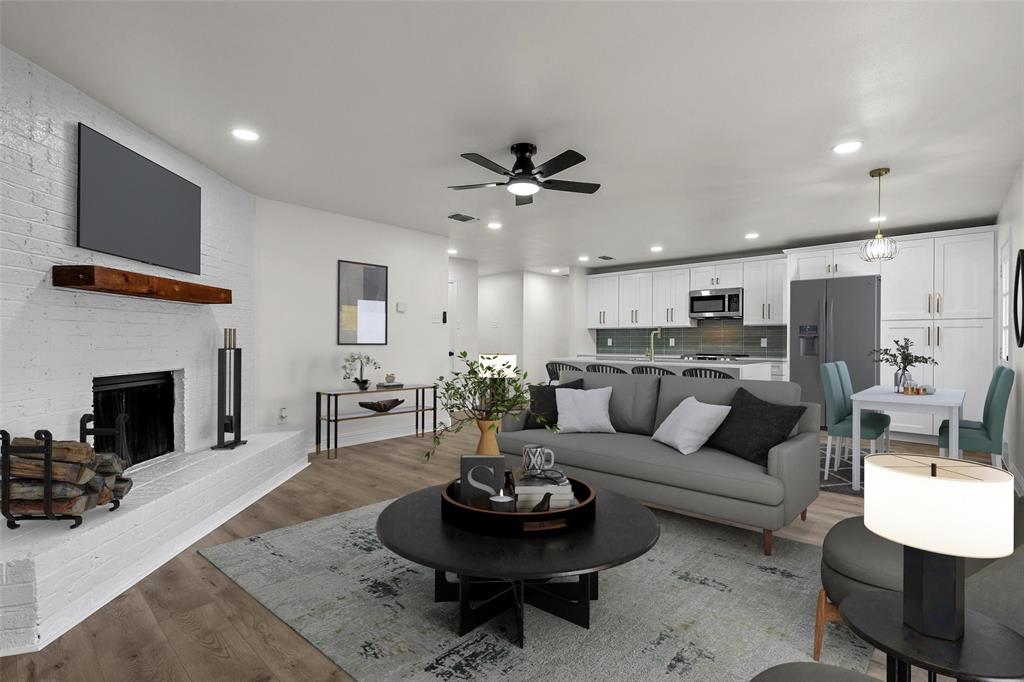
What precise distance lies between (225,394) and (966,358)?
7377 mm

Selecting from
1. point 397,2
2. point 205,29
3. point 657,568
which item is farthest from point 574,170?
point 657,568

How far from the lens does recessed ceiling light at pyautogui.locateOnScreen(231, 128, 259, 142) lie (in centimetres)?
344

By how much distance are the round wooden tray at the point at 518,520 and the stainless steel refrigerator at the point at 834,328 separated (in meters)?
5.13

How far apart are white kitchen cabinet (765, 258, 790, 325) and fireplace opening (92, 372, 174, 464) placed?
7.11 m

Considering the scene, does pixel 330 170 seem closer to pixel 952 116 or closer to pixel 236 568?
pixel 236 568

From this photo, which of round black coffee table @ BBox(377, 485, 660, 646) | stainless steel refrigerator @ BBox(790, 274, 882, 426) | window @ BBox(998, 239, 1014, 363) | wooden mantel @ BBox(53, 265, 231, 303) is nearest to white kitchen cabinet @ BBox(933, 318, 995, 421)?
window @ BBox(998, 239, 1014, 363)

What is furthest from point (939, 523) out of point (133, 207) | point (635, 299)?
point (635, 299)

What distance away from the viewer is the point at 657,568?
2721 mm

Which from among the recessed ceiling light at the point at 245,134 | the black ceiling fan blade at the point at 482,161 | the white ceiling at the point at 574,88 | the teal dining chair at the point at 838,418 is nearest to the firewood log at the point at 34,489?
the white ceiling at the point at 574,88

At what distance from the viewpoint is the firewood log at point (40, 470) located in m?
2.35

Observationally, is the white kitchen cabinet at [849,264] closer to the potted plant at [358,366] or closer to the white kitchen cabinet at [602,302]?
the white kitchen cabinet at [602,302]

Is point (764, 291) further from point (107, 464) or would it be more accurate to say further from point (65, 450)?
point (65, 450)

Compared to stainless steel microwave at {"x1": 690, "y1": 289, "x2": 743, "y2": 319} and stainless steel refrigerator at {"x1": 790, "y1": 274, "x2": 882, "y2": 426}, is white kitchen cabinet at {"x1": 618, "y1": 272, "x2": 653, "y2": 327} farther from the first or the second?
stainless steel refrigerator at {"x1": 790, "y1": 274, "x2": 882, "y2": 426}

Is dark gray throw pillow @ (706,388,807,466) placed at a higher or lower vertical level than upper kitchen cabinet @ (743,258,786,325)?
lower
